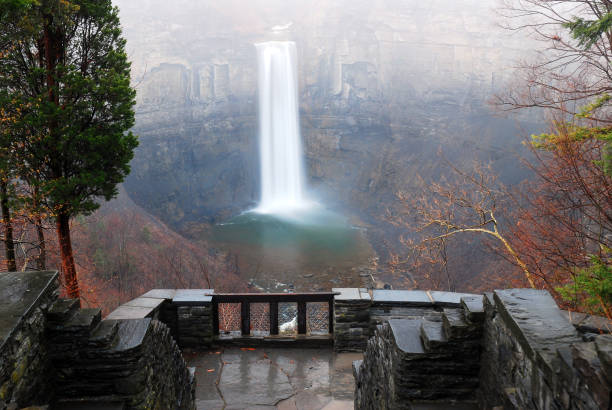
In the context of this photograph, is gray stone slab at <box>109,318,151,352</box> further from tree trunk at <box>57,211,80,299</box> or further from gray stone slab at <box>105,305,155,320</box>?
tree trunk at <box>57,211,80,299</box>

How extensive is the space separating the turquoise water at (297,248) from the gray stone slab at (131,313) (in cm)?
1768

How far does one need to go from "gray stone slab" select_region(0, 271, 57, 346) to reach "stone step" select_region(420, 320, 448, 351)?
3.26m

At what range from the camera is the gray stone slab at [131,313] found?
21.0ft

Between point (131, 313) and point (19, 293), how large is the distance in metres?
2.91

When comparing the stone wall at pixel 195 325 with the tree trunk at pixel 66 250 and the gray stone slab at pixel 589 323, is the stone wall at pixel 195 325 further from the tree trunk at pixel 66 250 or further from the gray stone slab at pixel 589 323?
the gray stone slab at pixel 589 323

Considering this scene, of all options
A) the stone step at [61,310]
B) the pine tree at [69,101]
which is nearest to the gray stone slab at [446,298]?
the stone step at [61,310]

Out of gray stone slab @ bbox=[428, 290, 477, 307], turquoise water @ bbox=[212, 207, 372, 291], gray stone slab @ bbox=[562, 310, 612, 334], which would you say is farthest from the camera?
turquoise water @ bbox=[212, 207, 372, 291]

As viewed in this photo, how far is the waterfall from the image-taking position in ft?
148

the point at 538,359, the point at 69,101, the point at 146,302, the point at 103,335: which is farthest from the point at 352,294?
the point at 69,101

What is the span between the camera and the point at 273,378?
686 centimetres

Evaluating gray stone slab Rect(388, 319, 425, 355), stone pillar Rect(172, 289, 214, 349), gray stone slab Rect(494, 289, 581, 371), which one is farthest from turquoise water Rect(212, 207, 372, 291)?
gray stone slab Rect(494, 289, 581, 371)

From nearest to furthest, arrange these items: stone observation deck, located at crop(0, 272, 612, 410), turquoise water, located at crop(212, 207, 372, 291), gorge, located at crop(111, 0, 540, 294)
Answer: stone observation deck, located at crop(0, 272, 612, 410)
turquoise water, located at crop(212, 207, 372, 291)
gorge, located at crop(111, 0, 540, 294)

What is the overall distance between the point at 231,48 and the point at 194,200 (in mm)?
16553

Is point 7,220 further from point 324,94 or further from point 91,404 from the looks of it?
point 324,94
